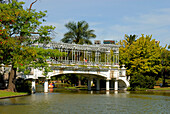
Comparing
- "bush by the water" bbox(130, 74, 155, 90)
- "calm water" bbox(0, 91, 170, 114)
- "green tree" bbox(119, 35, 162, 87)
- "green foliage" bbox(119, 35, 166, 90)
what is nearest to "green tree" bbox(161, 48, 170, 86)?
"green foliage" bbox(119, 35, 166, 90)

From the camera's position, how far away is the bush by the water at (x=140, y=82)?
213ft

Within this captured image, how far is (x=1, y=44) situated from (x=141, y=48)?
4640 cm

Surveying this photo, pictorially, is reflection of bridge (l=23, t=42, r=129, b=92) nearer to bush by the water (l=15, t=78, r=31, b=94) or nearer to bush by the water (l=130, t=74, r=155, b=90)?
bush by the water (l=15, t=78, r=31, b=94)

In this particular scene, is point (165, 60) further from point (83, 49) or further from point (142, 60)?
point (83, 49)

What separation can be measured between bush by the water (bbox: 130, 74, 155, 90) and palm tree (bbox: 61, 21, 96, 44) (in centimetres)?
1600

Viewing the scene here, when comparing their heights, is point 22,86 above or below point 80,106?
above

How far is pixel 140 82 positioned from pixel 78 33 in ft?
66.9

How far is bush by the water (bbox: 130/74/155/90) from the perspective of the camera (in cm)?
6500

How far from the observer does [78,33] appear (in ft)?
250

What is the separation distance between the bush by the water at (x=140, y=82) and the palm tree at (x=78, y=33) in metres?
16.0

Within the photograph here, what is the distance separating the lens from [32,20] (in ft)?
135

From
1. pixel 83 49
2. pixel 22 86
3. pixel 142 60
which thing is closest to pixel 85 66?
pixel 83 49

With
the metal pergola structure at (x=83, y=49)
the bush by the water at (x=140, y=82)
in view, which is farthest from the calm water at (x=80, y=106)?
→ the bush by the water at (x=140, y=82)

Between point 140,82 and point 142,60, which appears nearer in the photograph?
point 140,82
